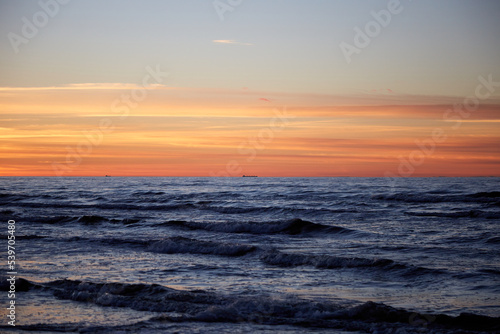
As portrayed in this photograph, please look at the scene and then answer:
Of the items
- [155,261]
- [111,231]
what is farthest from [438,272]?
[111,231]

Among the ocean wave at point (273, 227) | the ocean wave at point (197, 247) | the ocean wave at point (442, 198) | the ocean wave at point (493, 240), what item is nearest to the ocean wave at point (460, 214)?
the ocean wave at point (273, 227)

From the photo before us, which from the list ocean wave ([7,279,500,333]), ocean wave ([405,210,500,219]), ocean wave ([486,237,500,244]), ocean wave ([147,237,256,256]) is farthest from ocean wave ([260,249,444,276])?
ocean wave ([405,210,500,219])

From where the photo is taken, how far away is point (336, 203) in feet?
141

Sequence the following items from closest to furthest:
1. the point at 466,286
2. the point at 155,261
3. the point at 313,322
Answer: the point at 313,322 < the point at 466,286 < the point at 155,261

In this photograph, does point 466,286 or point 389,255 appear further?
point 389,255

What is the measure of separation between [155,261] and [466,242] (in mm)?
13933

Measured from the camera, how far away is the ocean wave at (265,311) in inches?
403

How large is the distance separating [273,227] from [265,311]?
16.9 metres

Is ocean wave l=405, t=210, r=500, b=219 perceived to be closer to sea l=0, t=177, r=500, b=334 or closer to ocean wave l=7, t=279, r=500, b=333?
sea l=0, t=177, r=500, b=334

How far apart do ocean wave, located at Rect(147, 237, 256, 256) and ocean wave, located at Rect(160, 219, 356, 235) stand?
6.50 m

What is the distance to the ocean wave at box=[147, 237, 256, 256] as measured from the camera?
2023 centimetres

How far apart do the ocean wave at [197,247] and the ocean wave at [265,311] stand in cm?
731

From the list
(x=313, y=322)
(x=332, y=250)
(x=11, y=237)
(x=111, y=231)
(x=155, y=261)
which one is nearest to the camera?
(x=313, y=322)

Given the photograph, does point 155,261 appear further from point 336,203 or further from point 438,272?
point 336,203
